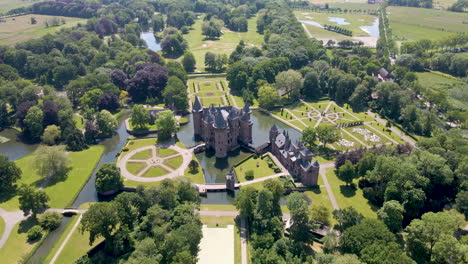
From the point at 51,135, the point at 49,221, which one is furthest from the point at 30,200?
the point at 51,135

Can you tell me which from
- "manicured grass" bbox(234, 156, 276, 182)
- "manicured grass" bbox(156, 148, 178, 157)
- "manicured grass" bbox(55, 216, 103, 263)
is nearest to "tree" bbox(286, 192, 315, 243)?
"manicured grass" bbox(234, 156, 276, 182)

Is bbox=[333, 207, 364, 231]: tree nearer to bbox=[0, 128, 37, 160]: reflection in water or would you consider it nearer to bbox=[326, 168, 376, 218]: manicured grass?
bbox=[326, 168, 376, 218]: manicured grass

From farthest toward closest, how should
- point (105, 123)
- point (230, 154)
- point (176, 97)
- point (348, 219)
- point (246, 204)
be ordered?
1. point (176, 97)
2. point (105, 123)
3. point (230, 154)
4. point (246, 204)
5. point (348, 219)

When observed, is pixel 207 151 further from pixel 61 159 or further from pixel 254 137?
pixel 61 159

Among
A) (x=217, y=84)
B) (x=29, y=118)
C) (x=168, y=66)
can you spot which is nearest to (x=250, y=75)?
(x=217, y=84)

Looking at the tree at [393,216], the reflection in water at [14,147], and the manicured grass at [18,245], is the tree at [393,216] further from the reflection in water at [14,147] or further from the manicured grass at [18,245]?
the reflection in water at [14,147]

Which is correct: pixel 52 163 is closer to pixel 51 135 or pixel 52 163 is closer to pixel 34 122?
pixel 51 135
